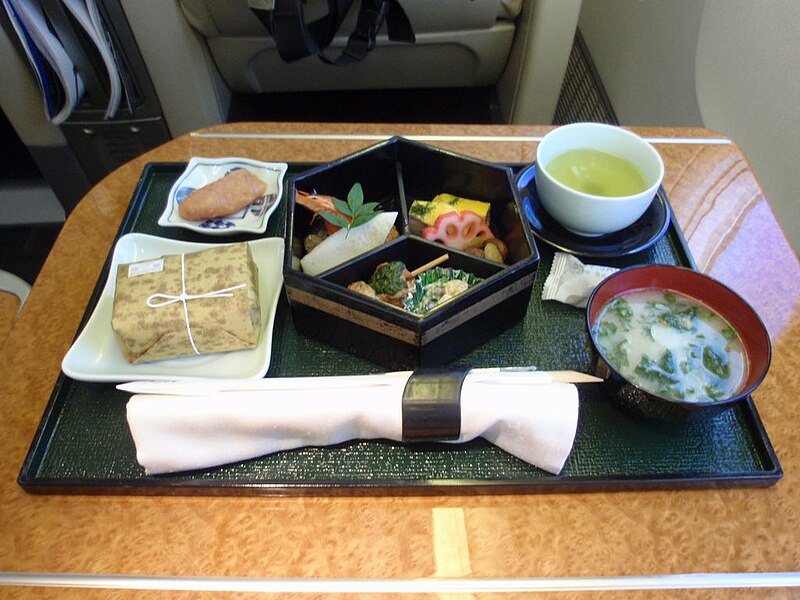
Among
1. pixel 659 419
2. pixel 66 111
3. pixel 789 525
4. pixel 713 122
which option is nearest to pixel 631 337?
pixel 659 419

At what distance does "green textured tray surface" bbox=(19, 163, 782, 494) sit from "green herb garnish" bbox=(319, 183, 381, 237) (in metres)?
0.20

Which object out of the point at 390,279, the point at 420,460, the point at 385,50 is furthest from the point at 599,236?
the point at 385,50

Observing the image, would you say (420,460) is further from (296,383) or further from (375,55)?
Result: (375,55)

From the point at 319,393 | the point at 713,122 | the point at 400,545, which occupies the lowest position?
the point at 713,122

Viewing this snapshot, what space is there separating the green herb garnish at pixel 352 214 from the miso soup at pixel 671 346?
1.14 feet

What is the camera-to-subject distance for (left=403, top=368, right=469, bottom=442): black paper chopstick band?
0.71 metres

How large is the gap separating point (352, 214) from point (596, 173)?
414 millimetres

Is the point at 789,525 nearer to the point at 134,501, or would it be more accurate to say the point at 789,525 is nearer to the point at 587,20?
the point at 134,501

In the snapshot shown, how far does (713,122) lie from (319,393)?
1.37 meters

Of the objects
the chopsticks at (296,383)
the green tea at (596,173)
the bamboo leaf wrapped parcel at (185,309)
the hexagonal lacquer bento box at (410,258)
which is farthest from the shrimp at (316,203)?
the green tea at (596,173)

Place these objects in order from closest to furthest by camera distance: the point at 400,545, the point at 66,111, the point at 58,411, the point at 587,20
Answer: the point at 400,545 < the point at 58,411 < the point at 66,111 < the point at 587,20

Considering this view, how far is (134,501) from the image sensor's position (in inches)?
28.7

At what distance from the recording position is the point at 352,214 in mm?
855

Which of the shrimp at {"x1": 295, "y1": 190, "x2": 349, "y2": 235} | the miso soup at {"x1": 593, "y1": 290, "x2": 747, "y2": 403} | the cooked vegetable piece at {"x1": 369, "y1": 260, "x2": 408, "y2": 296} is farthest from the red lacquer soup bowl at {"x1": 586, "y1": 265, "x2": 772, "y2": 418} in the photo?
the shrimp at {"x1": 295, "y1": 190, "x2": 349, "y2": 235}
